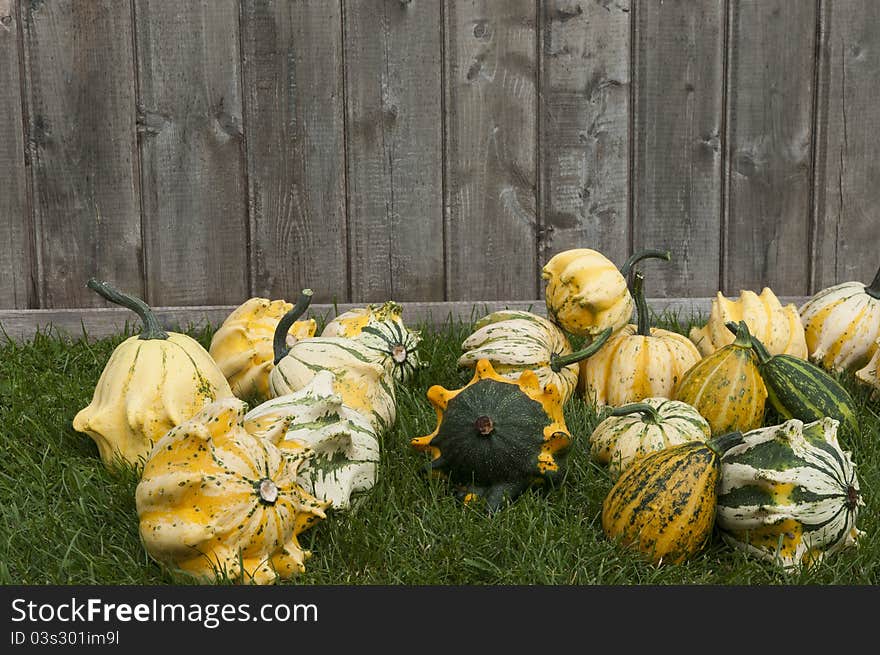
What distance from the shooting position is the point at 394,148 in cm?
456

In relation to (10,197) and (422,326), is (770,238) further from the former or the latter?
(10,197)

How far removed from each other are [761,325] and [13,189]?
3.31 metres

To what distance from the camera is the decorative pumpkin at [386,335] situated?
3.70 metres

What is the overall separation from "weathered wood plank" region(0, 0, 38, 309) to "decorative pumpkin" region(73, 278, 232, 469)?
1.69 metres

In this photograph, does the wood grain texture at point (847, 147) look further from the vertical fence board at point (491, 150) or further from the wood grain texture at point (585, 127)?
the vertical fence board at point (491, 150)

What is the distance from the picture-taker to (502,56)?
14.8 ft

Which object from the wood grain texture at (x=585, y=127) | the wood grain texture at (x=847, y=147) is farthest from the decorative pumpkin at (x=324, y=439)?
the wood grain texture at (x=847, y=147)

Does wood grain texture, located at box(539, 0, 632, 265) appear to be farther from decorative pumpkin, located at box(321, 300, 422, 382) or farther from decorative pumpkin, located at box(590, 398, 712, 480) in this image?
decorative pumpkin, located at box(590, 398, 712, 480)

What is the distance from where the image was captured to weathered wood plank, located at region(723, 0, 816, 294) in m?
4.54

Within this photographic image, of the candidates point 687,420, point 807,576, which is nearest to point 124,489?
point 687,420

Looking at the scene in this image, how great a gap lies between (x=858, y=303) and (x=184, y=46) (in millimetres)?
3074

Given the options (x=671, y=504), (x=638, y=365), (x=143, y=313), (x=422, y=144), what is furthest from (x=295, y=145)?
(x=671, y=504)

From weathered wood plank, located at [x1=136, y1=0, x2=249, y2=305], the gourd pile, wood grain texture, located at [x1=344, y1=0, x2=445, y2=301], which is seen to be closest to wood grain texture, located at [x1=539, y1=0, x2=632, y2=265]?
wood grain texture, located at [x1=344, y1=0, x2=445, y2=301]

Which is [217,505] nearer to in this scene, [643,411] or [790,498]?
[643,411]
